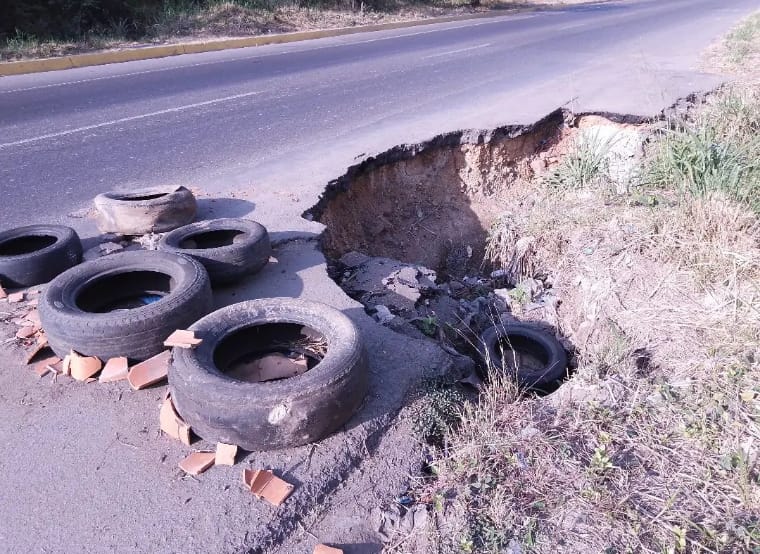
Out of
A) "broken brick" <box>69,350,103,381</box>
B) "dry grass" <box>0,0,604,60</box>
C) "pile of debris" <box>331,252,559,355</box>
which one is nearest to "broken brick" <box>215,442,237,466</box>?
"broken brick" <box>69,350,103,381</box>

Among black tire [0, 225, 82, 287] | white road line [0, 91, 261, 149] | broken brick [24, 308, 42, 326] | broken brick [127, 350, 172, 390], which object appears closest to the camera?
broken brick [127, 350, 172, 390]

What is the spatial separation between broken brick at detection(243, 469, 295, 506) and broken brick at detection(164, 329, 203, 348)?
690mm

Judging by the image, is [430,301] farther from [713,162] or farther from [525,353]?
[713,162]

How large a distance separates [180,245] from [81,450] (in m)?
1.90

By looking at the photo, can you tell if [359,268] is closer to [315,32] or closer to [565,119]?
[565,119]

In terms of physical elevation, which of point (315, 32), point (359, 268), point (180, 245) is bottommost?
point (359, 268)

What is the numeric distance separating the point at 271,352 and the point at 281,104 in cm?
619

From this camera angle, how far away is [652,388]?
298cm

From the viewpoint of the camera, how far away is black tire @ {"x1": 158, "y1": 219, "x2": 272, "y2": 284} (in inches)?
148

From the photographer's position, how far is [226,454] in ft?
7.99

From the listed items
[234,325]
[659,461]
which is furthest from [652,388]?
[234,325]

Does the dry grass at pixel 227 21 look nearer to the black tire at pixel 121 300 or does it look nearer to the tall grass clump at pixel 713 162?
the black tire at pixel 121 300

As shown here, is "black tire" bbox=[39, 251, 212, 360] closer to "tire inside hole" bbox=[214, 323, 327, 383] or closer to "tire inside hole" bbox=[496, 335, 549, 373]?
"tire inside hole" bbox=[214, 323, 327, 383]

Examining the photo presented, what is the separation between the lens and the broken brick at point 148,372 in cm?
285
